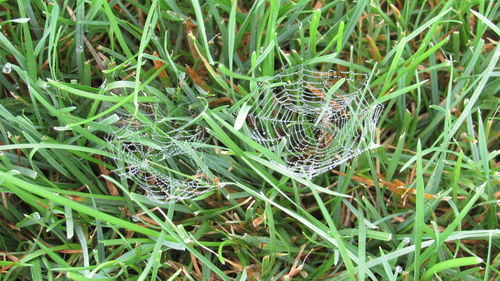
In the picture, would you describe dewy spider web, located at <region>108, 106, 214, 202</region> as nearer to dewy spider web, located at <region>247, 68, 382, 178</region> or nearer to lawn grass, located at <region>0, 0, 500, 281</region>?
lawn grass, located at <region>0, 0, 500, 281</region>

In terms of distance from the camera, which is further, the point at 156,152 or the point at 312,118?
the point at 312,118

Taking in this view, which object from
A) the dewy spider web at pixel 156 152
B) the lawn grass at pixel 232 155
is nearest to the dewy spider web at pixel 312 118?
the lawn grass at pixel 232 155

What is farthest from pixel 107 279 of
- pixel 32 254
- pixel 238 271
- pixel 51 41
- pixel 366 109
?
pixel 366 109

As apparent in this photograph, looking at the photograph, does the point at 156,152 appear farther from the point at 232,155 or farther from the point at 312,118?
the point at 312,118

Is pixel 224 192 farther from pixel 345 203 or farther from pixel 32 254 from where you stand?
pixel 32 254

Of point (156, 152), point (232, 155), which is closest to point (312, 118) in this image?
point (232, 155)

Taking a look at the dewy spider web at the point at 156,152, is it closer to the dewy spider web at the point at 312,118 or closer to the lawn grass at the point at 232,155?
the lawn grass at the point at 232,155
